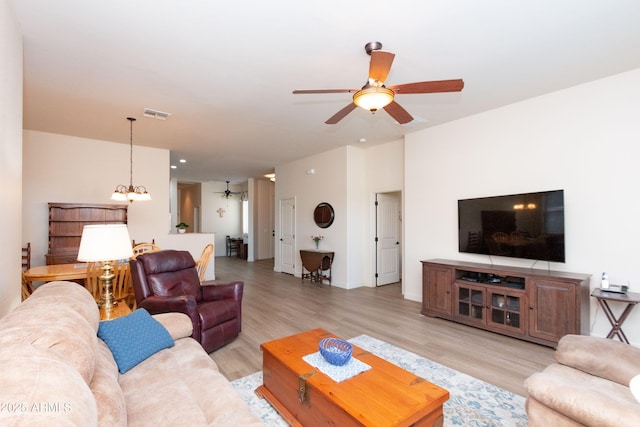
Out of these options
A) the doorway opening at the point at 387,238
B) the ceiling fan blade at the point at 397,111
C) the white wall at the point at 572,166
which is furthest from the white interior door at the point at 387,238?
the ceiling fan blade at the point at 397,111

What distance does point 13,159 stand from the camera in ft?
6.96

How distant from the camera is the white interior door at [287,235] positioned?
7516mm

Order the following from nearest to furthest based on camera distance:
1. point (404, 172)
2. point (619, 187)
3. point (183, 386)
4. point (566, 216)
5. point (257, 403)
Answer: point (183, 386) → point (257, 403) → point (619, 187) → point (566, 216) → point (404, 172)

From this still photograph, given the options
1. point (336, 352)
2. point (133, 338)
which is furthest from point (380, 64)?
point (133, 338)

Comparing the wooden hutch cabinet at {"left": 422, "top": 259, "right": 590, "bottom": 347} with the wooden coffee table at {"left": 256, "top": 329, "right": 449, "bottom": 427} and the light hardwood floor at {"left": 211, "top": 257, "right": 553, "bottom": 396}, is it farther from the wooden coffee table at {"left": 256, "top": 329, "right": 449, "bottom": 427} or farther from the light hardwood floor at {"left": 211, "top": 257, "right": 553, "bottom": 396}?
the wooden coffee table at {"left": 256, "top": 329, "right": 449, "bottom": 427}

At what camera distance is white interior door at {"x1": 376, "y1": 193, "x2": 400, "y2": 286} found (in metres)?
6.24

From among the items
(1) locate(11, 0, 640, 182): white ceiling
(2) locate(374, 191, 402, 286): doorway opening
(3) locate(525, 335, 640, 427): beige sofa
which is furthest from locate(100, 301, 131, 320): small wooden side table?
(2) locate(374, 191, 402, 286): doorway opening

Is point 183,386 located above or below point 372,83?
below

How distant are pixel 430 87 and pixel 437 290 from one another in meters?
2.74

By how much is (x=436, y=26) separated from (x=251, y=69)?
1.64 m

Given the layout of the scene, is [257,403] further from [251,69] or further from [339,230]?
[339,230]

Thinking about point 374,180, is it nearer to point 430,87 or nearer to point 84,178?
point 430,87

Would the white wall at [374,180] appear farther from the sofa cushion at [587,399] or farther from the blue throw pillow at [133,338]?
the blue throw pillow at [133,338]

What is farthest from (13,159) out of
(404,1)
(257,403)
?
(404,1)
